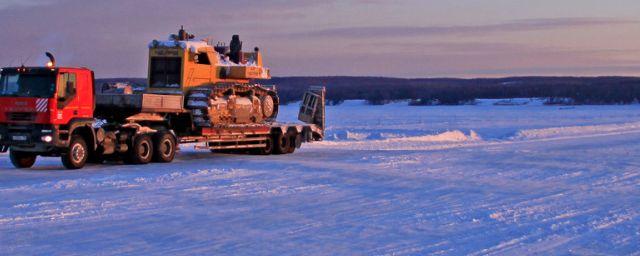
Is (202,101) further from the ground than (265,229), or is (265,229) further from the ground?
(202,101)

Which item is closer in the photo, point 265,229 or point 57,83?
point 265,229

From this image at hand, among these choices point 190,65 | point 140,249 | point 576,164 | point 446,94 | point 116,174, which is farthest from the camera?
point 446,94

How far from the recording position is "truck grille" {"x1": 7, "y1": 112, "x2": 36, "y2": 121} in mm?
21109

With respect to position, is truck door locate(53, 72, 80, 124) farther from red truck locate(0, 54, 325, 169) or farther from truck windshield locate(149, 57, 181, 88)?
truck windshield locate(149, 57, 181, 88)

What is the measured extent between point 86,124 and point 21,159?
1893 millimetres

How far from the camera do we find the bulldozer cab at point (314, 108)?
30.0 metres

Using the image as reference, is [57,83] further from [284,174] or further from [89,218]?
[89,218]

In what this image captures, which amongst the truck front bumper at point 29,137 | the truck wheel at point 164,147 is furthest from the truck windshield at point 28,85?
the truck wheel at point 164,147

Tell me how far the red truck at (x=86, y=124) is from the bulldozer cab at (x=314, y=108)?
3.32m

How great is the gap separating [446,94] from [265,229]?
117558 mm

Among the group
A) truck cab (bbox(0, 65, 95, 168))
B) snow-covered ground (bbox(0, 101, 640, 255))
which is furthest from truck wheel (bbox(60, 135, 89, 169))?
snow-covered ground (bbox(0, 101, 640, 255))

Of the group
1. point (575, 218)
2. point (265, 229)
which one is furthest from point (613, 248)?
point (265, 229)

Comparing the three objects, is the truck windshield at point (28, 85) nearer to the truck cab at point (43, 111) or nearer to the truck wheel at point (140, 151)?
the truck cab at point (43, 111)

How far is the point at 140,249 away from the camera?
37.3ft
